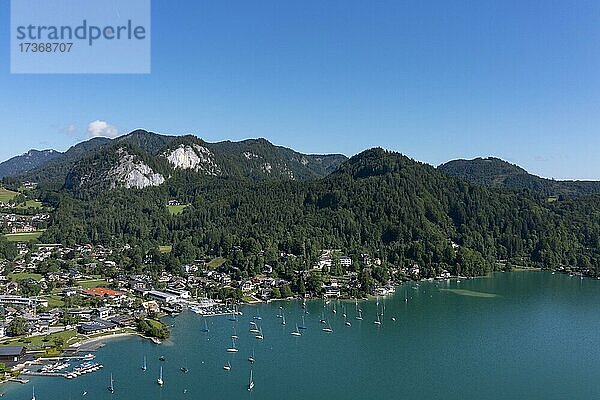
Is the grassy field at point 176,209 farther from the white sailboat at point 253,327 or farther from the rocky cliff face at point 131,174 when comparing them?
the white sailboat at point 253,327

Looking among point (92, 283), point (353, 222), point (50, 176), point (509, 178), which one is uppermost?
point (50, 176)

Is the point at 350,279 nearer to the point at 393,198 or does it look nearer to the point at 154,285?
the point at 154,285

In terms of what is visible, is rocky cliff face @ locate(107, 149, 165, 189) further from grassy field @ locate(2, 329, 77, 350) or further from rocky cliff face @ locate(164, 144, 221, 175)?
grassy field @ locate(2, 329, 77, 350)

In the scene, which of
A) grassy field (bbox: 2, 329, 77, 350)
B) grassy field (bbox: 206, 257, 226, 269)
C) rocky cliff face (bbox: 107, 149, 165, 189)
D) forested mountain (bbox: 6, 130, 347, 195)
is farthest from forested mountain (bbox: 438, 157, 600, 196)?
grassy field (bbox: 2, 329, 77, 350)

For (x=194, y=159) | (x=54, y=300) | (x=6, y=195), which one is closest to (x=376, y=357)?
(x=54, y=300)

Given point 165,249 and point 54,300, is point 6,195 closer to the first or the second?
point 165,249

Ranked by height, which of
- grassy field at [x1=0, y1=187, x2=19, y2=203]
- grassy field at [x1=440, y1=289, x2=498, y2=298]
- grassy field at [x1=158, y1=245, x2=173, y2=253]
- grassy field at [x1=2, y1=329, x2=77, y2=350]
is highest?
grassy field at [x1=0, y1=187, x2=19, y2=203]
